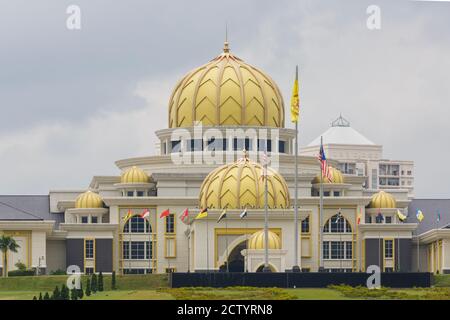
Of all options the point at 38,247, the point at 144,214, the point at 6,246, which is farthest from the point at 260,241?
the point at 38,247

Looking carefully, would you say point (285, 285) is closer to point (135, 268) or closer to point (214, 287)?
point (214, 287)

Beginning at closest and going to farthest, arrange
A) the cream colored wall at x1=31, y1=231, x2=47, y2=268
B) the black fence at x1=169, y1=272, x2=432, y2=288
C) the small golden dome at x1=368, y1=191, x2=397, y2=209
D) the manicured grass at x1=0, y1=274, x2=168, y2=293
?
1. the black fence at x1=169, y1=272, x2=432, y2=288
2. the manicured grass at x1=0, y1=274, x2=168, y2=293
3. the cream colored wall at x1=31, y1=231, x2=47, y2=268
4. the small golden dome at x1=368, y1=191, x2=397, y2=209

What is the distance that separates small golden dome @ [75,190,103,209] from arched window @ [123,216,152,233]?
186 centimetres

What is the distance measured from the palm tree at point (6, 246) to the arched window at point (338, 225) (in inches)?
645

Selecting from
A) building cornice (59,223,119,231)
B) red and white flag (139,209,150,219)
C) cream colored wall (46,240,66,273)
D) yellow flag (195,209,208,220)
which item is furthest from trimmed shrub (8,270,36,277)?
yellow flag (195,209,208,220)

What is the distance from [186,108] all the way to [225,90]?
95.6 inches

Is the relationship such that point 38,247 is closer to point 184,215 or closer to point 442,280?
point 184,215

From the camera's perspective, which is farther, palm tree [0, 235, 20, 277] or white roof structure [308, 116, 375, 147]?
white roof structure [308, 116, 375, 147]

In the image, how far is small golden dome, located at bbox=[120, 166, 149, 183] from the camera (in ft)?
297

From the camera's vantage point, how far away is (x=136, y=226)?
89438 millimetres

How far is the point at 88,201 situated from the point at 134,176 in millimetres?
2849

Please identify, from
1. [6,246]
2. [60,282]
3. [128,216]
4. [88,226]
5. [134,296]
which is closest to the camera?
[134,296]

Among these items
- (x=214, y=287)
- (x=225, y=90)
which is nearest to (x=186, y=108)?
(x=225, y=90)

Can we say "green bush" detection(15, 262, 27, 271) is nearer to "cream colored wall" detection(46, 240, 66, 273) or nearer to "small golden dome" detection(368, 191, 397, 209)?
"cream colored wall" detection(46, 240, 66, 273)
